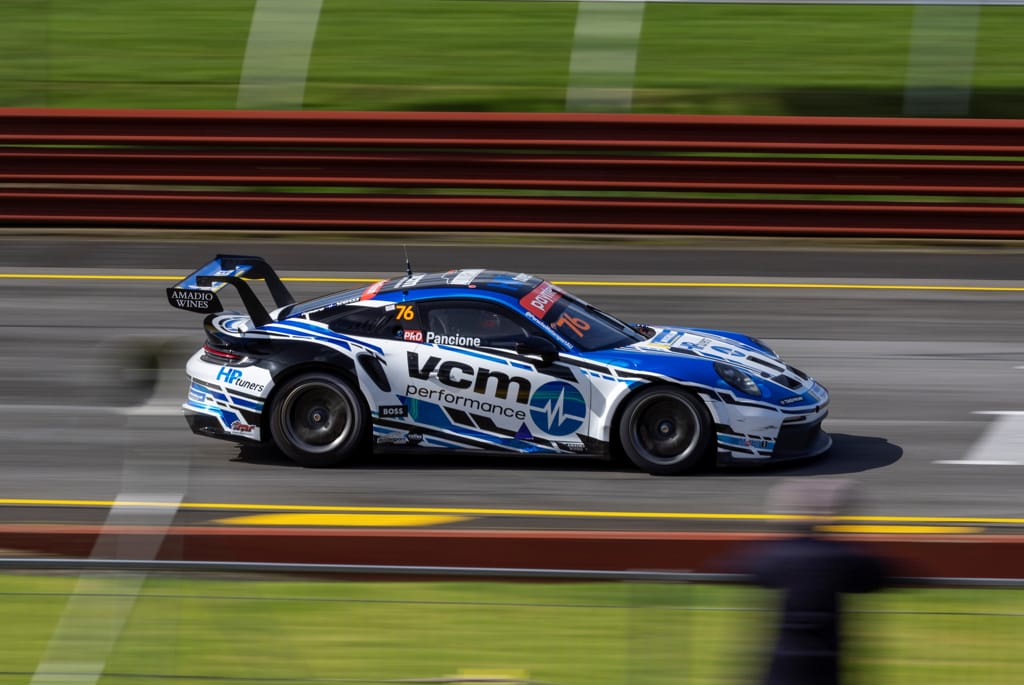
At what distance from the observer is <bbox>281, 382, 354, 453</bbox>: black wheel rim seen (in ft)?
33.0

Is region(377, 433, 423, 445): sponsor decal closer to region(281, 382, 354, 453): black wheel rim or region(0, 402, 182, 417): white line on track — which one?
region(281, 382, 354, 453): black wheel rim

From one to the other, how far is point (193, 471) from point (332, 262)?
6.41 metres

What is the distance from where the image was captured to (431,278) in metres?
10.4

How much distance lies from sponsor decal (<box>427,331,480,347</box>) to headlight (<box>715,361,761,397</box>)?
1.62 metres

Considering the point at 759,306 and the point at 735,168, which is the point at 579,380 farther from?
the point at 735,168

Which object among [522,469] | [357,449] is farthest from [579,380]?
[357,449]

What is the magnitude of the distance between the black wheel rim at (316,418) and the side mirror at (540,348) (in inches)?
49.8

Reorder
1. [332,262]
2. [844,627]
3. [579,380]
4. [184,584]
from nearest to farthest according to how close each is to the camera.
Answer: [844,627], [184,584], [579,380], [332,262]

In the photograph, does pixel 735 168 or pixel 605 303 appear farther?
pixel 735 168

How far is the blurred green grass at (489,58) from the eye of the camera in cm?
2098

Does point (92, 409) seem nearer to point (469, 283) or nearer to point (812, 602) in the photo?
point (469, 283)

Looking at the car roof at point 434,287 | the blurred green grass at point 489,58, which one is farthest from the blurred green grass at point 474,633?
the blurred green grass at point 489,58

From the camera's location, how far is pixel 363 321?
10.1m

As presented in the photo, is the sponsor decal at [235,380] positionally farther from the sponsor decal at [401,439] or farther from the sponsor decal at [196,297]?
the sponsor decal at [401,439]
